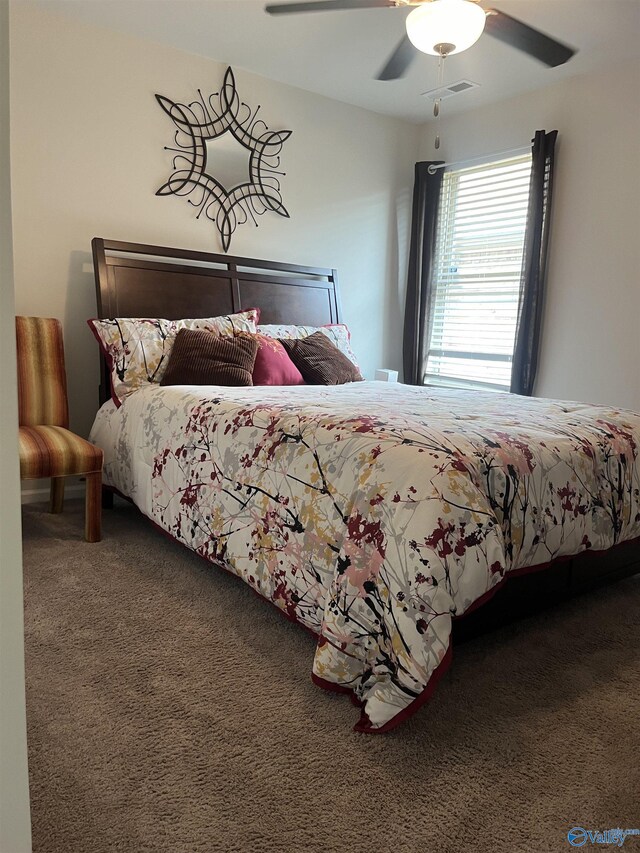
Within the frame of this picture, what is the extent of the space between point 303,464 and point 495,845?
43.8 inches

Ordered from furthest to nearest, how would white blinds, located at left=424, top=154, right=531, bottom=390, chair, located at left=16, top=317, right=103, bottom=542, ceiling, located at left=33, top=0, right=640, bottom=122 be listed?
1. white blinds, located at left=424, top=154, right=531, bottom=390
2. ceiling, located at left=33, top=0, right=640, bottom=122
3. chair, located at left=16, top=317, right=103, bottom=542

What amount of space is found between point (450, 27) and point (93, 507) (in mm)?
Result: 2468

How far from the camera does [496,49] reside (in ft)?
11.8

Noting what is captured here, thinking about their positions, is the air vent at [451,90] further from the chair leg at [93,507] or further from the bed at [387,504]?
the chair leg at [93,507]

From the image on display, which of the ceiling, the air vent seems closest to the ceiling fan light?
the ceiling

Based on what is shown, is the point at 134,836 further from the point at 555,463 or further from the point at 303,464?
the point at 555,463

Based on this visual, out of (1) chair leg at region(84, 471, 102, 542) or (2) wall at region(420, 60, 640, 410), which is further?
(2) wall at region(420, 60, 640, 410)

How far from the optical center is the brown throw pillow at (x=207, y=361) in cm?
323

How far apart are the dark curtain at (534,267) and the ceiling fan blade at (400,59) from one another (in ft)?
4.23

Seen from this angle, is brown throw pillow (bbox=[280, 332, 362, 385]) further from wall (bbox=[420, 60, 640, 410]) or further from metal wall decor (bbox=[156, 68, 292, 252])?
wall (bbox=[420, 60, 640, 410])

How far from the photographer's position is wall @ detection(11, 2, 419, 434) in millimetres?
3383

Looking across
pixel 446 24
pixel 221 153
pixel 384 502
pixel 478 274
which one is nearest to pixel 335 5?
pixel 446 24

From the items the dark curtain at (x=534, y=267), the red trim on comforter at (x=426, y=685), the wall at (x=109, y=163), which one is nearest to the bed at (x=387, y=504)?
the red trim on comforter at (x=426, y=685)

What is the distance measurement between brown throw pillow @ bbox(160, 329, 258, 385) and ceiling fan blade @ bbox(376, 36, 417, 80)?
1.58 m
